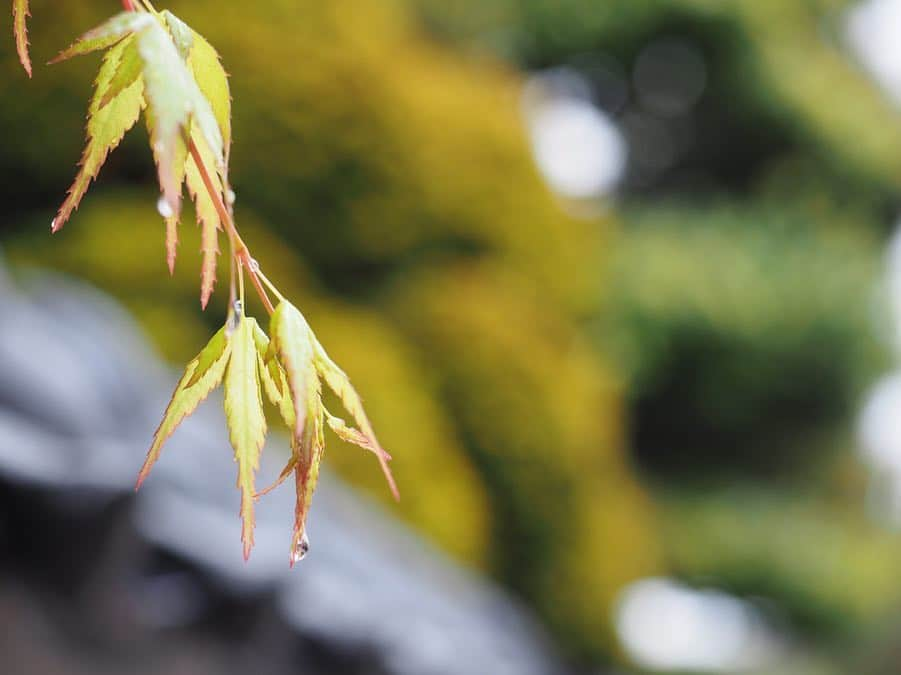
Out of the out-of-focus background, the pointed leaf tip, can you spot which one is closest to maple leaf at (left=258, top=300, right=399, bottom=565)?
the pointed leaf tip

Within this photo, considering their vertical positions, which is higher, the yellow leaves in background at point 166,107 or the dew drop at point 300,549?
the yellow leaves in background at point 166,107

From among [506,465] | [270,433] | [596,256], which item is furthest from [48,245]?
[596,256]

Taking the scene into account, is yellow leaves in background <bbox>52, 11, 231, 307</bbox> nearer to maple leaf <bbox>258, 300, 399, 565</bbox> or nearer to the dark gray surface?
maple leaf <bbox>258, 300, 399, 565</bbox>

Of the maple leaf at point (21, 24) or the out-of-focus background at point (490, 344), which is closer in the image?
the maple leaf at point (21, 24)

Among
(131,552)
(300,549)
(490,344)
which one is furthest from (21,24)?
(490,344)

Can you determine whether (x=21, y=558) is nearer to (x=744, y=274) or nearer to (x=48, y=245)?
(x=48, y=245)

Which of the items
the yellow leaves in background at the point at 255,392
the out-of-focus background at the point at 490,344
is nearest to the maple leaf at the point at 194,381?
the yellow leaves in background at the point at 255,392

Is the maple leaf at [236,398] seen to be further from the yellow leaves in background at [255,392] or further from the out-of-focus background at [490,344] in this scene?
the out-of-focus background at [490,344]
